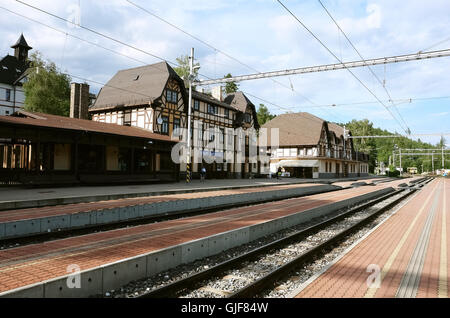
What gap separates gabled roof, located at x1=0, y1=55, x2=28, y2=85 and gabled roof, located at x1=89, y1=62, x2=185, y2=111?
17734 mm

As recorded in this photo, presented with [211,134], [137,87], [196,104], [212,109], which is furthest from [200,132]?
[137,87]

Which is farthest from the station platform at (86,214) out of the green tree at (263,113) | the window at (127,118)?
the green tree at (263,113)

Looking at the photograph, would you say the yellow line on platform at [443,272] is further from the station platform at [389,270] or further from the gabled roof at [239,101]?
the gabled roof at [239,101]

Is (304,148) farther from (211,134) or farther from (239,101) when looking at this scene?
(211,134)

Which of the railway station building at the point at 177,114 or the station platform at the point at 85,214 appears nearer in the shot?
the station platform at the point at 85,214

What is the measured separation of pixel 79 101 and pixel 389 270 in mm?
31156

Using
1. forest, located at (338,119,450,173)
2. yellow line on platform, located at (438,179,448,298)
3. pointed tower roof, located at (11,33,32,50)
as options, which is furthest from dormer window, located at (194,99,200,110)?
forest, located at (338,119,450,173)

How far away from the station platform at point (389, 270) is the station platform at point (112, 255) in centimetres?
264

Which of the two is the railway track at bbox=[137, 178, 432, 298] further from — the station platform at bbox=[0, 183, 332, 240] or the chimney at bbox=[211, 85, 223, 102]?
the chimney at bbox=[211, 85, 223, 102]

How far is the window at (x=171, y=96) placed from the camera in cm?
3041

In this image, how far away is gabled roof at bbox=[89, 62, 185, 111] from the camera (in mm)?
29609

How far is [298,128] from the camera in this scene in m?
54.0

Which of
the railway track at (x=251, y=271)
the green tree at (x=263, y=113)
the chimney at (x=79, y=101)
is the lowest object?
the railway track at (x=251, y=271)
